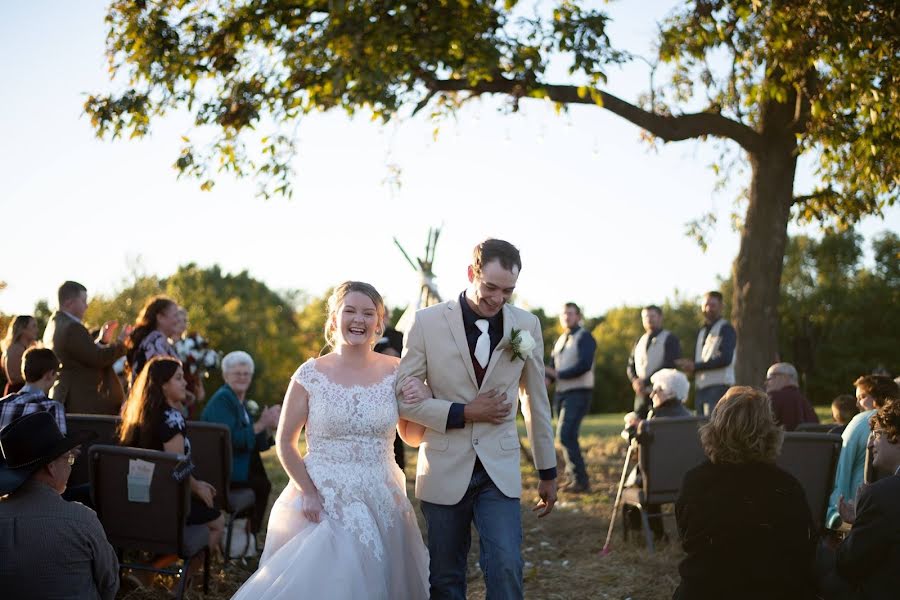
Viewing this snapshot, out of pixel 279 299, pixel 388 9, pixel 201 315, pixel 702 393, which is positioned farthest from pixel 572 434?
pixel 279 299

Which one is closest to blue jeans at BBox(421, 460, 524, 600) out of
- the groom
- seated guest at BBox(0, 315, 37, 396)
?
the groom

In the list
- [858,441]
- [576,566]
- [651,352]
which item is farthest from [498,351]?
[651,352]

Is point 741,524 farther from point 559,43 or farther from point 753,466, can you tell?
point 559,43

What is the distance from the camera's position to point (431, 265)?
1452 cm

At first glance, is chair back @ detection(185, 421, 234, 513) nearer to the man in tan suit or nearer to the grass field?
the grass field

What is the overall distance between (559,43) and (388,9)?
178 centimetres

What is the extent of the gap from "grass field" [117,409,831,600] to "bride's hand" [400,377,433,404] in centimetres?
86

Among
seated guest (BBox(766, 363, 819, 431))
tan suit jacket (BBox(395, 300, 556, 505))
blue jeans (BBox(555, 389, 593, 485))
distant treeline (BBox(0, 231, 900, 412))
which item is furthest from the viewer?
distant treeline (BBox(0, 231, 900, 412))

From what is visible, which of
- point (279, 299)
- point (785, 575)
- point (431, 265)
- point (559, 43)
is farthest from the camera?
point (279, 299)

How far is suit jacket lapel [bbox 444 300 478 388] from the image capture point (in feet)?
15.7

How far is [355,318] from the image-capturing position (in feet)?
16.8

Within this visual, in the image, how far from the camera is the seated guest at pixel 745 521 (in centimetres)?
438

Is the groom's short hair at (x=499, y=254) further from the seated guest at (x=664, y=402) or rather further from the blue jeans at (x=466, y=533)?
the seated guest at (x=664, y=402)

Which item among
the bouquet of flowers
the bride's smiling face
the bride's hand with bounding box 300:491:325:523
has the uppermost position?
the bride's smiling face
